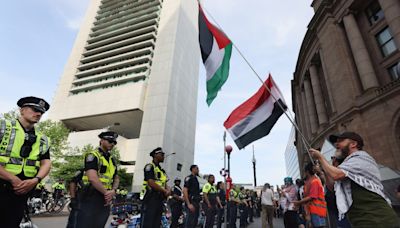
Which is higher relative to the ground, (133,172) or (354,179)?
(133,172)

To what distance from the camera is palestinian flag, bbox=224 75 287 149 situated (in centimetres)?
481

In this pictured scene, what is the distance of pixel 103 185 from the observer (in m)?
3.10

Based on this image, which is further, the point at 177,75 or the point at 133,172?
the point at 177,75

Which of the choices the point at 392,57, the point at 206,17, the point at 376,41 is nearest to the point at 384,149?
the point at 392,57

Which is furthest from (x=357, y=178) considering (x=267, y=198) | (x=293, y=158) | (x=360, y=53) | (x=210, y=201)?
(x=293, y=158)

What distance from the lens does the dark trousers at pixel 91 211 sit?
2.90m

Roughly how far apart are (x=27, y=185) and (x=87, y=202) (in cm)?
100

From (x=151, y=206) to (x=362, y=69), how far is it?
19200mm

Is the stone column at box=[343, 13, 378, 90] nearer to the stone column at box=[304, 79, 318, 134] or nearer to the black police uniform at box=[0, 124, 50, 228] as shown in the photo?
the stone column at box=[304, 79, 318, 134]

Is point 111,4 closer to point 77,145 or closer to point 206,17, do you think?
point 77,145

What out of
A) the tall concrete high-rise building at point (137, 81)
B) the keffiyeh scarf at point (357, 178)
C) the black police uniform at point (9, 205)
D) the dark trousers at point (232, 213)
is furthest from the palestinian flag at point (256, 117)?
the tall concrete high-rise building at point (137, 81)

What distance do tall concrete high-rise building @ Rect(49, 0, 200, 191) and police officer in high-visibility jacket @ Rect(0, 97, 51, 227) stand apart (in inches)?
1200

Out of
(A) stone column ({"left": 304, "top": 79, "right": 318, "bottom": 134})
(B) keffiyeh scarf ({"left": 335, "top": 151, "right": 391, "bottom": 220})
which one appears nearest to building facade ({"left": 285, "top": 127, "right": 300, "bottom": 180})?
(A) stone column ({"left": 304, "top": 79, "right": 318, "bottom": 134})

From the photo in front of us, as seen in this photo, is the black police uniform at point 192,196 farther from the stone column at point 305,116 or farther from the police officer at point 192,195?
the stone column at point 305,116
